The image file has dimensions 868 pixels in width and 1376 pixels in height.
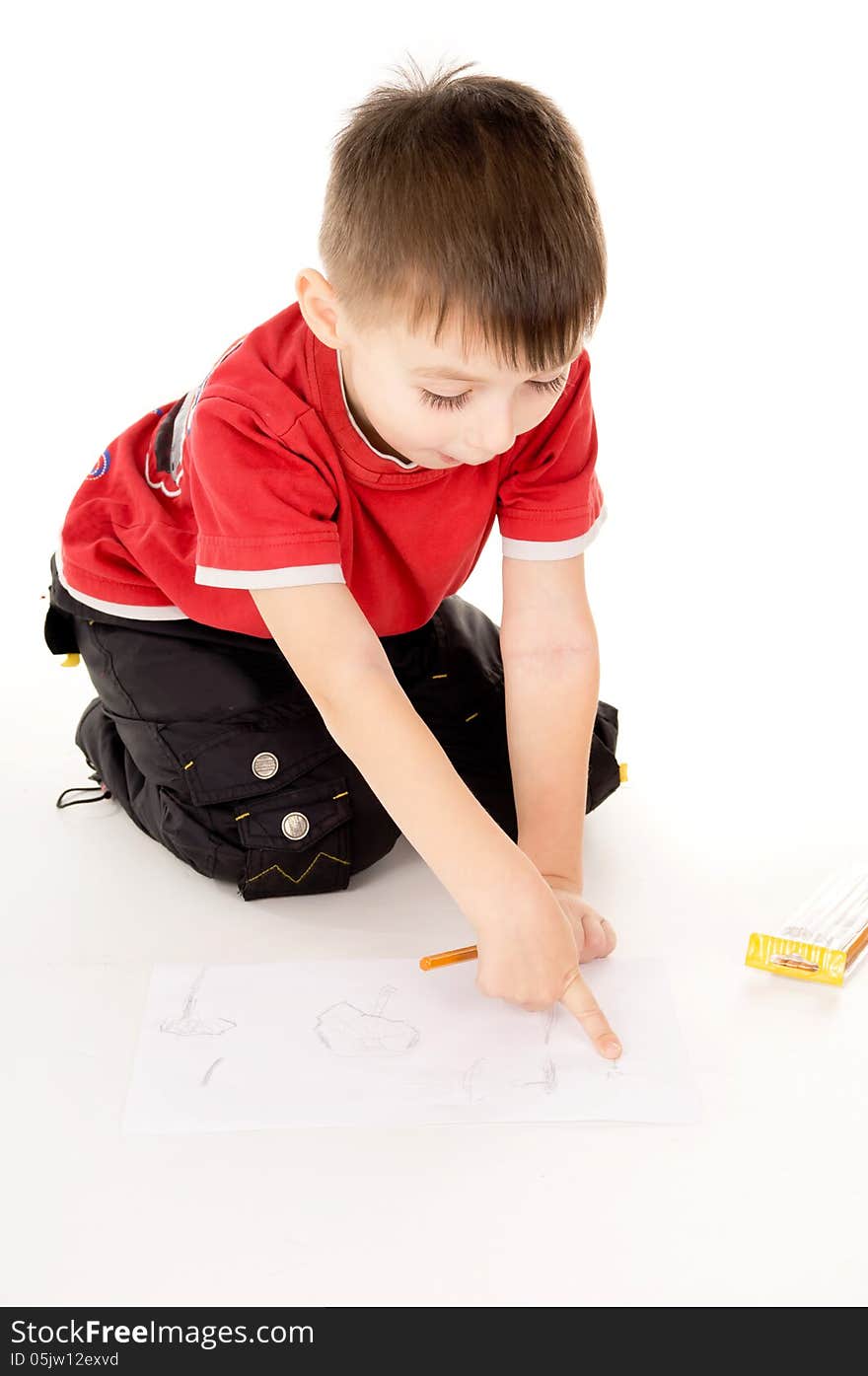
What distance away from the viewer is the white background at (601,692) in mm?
895

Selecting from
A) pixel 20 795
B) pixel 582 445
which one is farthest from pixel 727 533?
pixel 20 795

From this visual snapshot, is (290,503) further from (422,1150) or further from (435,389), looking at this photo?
(422,1150)

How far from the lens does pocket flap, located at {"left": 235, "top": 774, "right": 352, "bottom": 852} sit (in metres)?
1.27

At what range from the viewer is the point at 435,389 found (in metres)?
1.00

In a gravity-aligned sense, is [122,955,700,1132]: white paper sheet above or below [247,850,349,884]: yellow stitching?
above

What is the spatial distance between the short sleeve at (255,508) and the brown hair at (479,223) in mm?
144

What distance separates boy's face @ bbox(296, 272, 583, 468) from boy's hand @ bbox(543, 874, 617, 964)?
13.5 inches

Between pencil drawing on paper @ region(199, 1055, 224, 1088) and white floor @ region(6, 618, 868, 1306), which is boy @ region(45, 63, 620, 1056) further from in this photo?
pencil drawing on paper @ region(199, 1055, 224, 1088)

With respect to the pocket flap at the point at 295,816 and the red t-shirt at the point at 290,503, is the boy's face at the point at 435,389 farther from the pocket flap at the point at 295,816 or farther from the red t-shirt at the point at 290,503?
the pocket flap at the point at 295,816

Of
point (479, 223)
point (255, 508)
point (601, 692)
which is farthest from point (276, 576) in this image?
point (601, 692)

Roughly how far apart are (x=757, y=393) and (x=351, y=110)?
140cm

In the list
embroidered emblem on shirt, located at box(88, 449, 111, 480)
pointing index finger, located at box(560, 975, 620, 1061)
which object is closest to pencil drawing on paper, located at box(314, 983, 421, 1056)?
pointing index finger, located at box(560, 975, 620, 1061)
